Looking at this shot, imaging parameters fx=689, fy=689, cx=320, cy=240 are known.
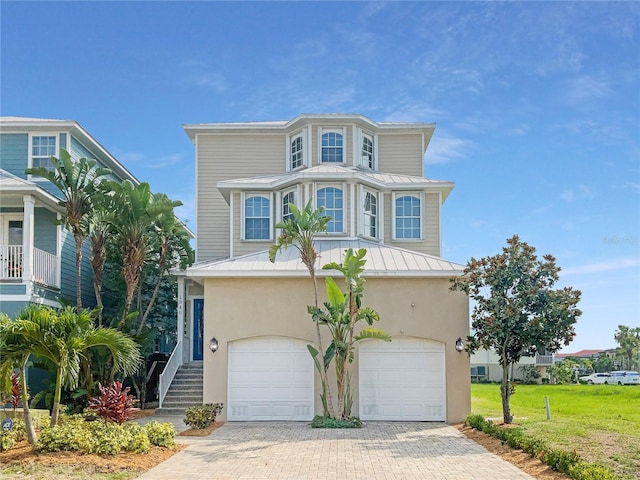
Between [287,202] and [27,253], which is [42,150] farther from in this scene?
[287,202]

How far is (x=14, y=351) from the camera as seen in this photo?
487 inches

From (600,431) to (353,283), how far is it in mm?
6806

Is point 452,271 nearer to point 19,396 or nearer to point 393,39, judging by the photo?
point 393,39

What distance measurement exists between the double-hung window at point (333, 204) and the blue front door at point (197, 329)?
5783 millimetres

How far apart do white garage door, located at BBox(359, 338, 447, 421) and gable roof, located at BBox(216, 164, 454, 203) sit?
589 cm

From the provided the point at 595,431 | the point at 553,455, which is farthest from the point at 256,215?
the point at 553,455

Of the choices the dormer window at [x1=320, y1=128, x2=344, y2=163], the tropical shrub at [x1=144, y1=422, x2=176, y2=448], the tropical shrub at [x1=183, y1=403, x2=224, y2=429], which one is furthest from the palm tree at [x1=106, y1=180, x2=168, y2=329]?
the dormer window at [x1=320, y1=128, x2=344, y2=163]

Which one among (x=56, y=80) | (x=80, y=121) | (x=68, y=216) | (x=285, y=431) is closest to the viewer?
(x=285, y=431)

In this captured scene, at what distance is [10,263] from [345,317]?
396 inches

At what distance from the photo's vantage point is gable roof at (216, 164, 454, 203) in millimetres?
21766

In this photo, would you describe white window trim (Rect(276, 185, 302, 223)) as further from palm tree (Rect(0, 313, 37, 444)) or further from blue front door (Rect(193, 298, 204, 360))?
palm tree (Rect(0, 313, 37, 444))

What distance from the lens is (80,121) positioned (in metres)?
22.6

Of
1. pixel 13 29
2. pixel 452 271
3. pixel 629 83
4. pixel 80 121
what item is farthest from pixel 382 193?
pixel 13 29

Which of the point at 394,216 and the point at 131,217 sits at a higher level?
the point at 394,216
